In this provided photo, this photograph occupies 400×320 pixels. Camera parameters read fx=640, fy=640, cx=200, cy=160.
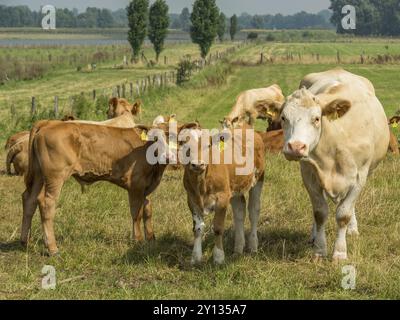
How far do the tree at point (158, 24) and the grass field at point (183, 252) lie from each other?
47.1 meters

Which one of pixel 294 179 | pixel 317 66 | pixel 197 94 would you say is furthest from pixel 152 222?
pixel 317 66

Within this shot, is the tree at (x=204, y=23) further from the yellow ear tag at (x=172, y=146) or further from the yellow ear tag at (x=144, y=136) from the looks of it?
the yellow ear tag at (x=172, y=146)

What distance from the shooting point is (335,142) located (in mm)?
6598

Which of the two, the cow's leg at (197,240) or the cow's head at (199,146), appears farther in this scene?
the cow's leg at (197,240)

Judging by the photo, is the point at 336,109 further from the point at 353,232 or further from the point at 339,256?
the point at 353,232

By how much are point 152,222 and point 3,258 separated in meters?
1.98

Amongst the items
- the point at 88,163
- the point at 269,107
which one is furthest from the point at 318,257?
the point at 88,163

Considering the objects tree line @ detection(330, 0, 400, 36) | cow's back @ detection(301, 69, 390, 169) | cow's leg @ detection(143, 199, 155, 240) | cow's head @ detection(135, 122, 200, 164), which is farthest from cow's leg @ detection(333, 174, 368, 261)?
tree line @ detection(330, 0, 400, 36)

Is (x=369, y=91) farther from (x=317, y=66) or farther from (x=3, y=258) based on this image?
(x=317, y=66)

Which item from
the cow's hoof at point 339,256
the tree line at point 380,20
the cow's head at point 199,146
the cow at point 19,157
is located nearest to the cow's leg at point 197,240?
the cow's head at point 199,146

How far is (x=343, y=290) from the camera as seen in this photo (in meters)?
5.77

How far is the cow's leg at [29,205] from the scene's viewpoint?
7.40 metres

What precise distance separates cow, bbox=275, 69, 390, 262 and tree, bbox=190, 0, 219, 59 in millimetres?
49640

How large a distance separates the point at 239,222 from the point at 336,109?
1684 millimetres
